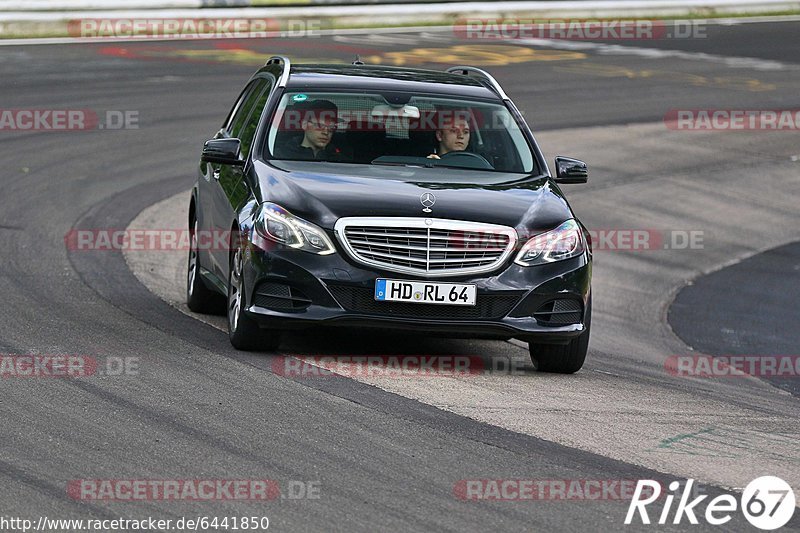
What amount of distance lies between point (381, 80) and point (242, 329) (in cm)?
229

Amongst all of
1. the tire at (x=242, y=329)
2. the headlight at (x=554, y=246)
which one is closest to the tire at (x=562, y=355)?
the headlight at (x=554, y=246)

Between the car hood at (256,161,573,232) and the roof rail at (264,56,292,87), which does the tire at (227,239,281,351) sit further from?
the roof rail at (264,56,292,87)

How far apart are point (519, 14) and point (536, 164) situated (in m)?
24.7

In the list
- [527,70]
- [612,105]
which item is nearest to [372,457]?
[612,105]

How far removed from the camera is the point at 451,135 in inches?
403

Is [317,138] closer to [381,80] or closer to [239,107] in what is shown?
[381,80]

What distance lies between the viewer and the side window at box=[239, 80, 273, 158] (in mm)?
10266

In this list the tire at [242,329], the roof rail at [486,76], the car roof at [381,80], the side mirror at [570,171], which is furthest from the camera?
the roof rail at [486,76]

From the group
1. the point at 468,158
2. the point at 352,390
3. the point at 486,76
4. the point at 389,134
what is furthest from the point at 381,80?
the point at 352,390

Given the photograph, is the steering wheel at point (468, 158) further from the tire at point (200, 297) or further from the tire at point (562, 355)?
the tire at point (200, 297)

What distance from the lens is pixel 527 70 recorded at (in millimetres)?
28312

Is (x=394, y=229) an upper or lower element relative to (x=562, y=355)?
upper

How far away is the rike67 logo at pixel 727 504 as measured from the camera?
621 centimetres

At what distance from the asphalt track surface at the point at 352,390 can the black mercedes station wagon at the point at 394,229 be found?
39 centimetres
